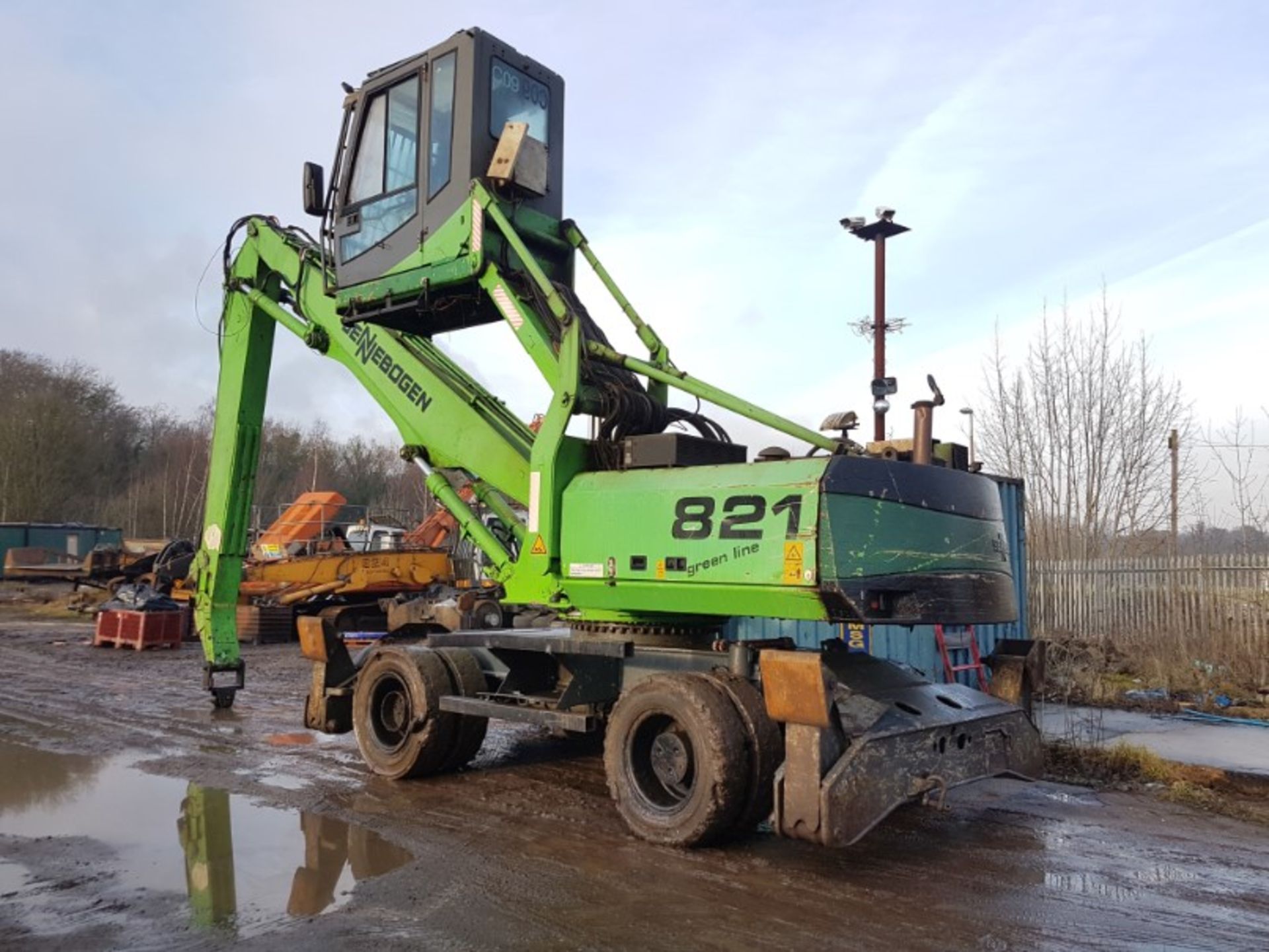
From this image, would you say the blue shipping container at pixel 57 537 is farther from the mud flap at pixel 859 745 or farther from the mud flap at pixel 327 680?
the mud flap at pixel 859 745

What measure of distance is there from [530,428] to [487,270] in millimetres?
1206

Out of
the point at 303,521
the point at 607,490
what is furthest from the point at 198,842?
the point at 303,521

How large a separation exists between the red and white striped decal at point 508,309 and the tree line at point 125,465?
92.8 feet

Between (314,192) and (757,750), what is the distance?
18.6 ft

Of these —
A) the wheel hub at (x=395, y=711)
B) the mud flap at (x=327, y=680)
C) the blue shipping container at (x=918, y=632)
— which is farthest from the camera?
the blue shipping container at (x=918, y=632)

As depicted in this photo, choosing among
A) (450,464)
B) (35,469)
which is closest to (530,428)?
(450,464)

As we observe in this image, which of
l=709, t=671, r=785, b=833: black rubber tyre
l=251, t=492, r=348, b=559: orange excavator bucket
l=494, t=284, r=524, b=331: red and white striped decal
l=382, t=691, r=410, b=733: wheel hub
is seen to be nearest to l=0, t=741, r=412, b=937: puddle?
l=382, t=691, r=410, b=733: wheel hub

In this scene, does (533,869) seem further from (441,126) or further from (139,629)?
(139,629)

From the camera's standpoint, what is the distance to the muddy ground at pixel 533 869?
4.41 m

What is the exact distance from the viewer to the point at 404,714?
24.8ft

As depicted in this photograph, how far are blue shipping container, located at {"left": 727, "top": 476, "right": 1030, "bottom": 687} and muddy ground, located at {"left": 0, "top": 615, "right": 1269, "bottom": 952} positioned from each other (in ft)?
11.2

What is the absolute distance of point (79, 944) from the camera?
4242mm

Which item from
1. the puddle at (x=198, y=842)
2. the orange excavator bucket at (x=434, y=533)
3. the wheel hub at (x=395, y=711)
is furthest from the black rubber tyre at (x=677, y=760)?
the orange excavator bucket at (x=434, y=533)

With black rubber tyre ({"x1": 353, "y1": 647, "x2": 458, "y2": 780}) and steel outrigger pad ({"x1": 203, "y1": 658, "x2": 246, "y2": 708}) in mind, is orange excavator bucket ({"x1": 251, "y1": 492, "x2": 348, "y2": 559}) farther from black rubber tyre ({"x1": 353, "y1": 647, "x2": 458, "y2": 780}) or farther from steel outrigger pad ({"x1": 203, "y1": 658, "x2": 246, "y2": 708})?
black rubber tyre ({"x1": 353, "y1": 647, "x2": 458, "y2": 780})
